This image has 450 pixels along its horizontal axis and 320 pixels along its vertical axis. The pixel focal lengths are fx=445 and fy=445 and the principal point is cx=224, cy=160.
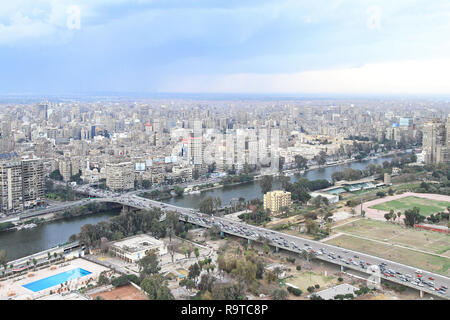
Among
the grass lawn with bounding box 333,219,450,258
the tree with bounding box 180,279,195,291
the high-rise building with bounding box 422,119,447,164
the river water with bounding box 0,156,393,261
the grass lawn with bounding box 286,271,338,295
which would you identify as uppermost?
the high-rise building with bounding box 422,119,447,164

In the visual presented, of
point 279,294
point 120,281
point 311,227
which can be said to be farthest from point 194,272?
point 311,227

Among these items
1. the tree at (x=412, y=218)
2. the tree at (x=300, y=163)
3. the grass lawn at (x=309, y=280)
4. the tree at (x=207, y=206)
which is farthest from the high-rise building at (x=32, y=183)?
the tree at (x=300, y=163)

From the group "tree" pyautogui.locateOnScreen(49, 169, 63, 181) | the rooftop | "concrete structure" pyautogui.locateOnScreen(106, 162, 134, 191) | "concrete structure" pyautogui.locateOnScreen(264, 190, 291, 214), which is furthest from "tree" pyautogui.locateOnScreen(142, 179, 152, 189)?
the rooftop

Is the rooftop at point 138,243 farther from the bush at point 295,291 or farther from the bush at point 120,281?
the bush at point 295,291

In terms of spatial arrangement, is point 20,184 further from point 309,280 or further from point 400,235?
point 400,235

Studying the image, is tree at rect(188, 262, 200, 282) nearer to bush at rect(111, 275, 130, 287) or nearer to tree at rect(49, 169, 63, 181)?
bush at rect(111, 275, 130, 287)

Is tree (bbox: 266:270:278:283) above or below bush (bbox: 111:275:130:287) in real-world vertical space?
above
